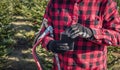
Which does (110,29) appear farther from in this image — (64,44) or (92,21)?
(64,44)

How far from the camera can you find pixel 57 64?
2.55m

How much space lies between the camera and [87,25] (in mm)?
2326

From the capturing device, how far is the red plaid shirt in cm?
227

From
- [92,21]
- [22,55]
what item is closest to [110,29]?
[92,21]

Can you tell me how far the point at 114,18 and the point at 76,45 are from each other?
0.37 m

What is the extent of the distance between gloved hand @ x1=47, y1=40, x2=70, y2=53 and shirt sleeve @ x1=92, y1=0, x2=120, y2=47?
24 centimetres

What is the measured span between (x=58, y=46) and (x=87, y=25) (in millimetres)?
291

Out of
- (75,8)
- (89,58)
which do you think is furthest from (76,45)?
(75,8)

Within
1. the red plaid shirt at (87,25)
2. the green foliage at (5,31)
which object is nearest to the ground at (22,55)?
the green foliage at (5,31)

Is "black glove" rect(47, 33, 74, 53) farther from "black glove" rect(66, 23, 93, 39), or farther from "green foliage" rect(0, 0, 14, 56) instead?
"green foliage" rect(0, 0, 14, 56)

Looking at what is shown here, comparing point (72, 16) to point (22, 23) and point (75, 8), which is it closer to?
point (75, 8)

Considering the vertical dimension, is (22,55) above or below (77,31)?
below

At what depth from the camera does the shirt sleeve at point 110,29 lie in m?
2.25

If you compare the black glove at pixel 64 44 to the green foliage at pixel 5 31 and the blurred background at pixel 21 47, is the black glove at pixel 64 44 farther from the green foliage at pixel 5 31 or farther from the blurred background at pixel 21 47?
the green foliage at pixel 5 31
